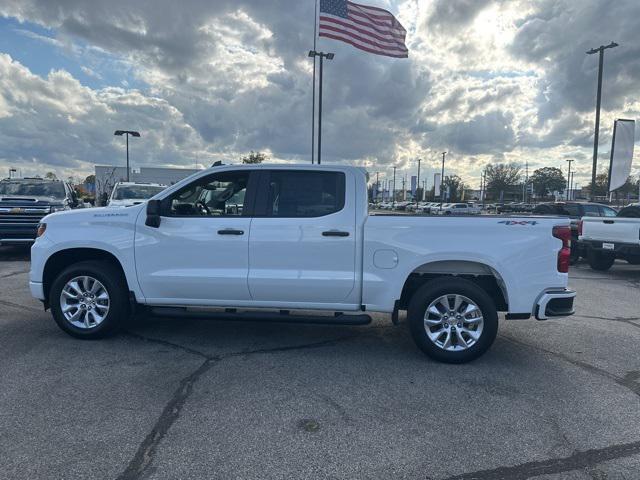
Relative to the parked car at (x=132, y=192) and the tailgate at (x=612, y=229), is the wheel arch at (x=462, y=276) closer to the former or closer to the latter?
the tailgate at (x=612, y=229)

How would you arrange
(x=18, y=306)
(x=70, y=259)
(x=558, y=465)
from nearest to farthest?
(x=558, y=465) < (x=70, y=259) < (x=18, y=306)

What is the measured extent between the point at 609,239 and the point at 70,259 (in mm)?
10638

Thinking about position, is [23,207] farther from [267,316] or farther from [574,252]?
[574,252]

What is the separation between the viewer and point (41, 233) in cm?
538

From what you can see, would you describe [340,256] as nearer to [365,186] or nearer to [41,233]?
[365,186]

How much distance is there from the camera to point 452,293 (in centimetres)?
470

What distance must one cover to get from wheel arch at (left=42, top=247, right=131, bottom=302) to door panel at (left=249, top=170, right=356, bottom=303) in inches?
64.8

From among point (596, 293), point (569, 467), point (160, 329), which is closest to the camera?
point (569, 467)

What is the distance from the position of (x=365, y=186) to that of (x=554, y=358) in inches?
106

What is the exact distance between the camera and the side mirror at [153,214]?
4984mm

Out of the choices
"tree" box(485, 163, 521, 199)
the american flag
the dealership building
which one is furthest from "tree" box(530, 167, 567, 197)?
the american flag

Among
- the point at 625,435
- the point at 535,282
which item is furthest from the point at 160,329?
the point at 625,435

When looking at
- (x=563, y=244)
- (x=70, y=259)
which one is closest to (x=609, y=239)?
(x=563, y=244)

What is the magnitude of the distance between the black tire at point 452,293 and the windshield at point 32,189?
458 inches
